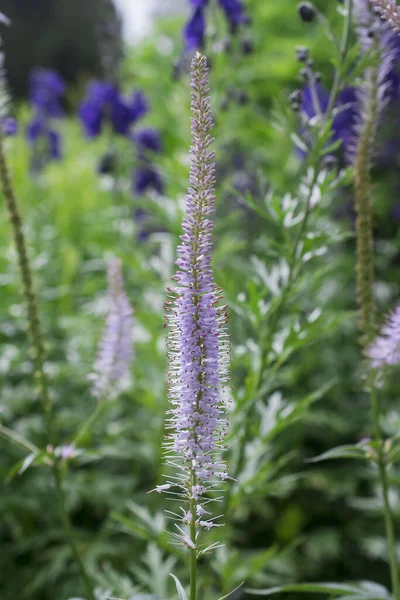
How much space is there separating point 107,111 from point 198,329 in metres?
3.92

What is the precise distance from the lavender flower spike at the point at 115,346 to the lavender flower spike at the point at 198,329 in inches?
31.7

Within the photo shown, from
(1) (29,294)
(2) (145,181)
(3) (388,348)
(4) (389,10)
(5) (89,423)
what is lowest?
(5) (89,423)

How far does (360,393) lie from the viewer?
467 cm

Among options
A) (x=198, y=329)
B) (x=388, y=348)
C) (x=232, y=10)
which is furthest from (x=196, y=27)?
(x=198, y=329)

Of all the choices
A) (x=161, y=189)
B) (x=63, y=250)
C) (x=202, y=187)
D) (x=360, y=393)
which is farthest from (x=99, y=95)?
(x=202, y=187)

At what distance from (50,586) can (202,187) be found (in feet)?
9.46

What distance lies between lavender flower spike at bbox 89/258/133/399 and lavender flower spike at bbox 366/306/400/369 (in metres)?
0.82

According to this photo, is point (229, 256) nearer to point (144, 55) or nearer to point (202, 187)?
point (202, 187)

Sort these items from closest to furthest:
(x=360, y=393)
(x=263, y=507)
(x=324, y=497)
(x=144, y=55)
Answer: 1. (x=263, y=507)
2. (x=324, y=497)
3. (x=360, y=393)
4. (x=144, y=55)

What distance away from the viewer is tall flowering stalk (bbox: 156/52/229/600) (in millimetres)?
1192

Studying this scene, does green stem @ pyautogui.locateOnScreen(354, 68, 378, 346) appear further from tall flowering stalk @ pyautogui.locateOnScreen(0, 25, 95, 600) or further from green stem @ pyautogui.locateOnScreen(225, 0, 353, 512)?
tall flowering stalk @ pyautogui.locateOnScreen(0, 25, 95, 600)

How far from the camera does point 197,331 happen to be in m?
1.30

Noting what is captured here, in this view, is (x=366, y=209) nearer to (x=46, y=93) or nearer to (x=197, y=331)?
(x=197, y=331)

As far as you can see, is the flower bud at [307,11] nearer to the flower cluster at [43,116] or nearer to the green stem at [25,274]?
the green stem at [25,274]
